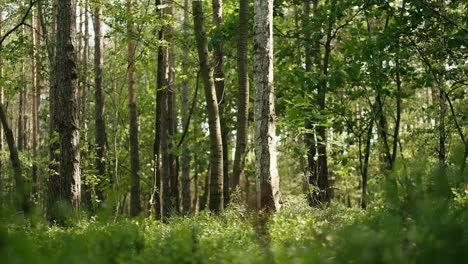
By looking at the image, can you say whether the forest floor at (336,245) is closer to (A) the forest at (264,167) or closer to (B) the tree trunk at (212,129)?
(A) the forest at (264,167)

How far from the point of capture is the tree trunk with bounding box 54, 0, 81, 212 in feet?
35.3

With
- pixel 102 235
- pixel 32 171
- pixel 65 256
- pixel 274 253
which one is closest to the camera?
pixel 65 256

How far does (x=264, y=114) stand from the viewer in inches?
383

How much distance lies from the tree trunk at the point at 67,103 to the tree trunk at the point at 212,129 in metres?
3.08

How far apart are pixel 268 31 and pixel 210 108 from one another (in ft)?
11.1

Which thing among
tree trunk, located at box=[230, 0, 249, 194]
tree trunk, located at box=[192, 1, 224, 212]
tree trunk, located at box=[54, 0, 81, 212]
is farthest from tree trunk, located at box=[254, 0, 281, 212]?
tree trunk, located at box=[54, 0, 81, 212]

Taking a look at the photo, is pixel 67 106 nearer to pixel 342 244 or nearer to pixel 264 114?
pixel 264 114

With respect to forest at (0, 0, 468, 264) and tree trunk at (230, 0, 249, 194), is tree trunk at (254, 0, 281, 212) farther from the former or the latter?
tree trunk at (230, 0, 249, 194)

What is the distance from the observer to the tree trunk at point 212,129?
12.6 metres

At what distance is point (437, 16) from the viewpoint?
1302 centimetres

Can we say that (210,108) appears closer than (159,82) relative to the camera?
Yes

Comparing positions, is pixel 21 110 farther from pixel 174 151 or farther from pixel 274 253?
pixel 274 253

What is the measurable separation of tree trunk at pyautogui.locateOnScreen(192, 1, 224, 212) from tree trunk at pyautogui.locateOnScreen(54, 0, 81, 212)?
3084 millimetres

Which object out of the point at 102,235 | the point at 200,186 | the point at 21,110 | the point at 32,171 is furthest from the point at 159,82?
the point at 200,186
